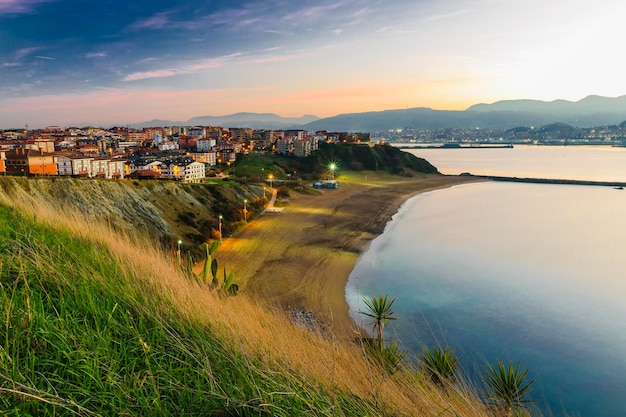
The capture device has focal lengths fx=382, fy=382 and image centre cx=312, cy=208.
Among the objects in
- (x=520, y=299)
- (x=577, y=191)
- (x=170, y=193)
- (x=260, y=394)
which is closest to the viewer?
(x=260, y=394)

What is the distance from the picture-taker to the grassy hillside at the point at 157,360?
210 cm

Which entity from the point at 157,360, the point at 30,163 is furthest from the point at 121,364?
the point at 30,163

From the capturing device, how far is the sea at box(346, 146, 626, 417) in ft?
49.3

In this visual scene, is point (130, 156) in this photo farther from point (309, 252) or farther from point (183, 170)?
point (309, 252)

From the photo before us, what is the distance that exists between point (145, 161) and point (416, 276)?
151 feet

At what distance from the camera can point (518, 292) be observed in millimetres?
23859

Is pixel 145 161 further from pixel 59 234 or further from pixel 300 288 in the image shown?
pixel 59 234

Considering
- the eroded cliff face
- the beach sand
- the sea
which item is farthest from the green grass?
the eroded cliff face

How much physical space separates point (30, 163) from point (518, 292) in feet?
162

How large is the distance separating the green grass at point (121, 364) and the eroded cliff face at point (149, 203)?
1819 cm

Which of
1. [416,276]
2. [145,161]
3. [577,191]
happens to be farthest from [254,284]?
[577,191]

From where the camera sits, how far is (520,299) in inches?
891

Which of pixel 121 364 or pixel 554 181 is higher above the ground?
pixel 121 364

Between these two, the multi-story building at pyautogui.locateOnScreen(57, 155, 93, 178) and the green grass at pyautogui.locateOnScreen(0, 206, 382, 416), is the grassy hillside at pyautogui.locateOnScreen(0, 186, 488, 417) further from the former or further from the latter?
the multi-story building at pyautogui.locateOnScreen(57, 155, 93, 178)
